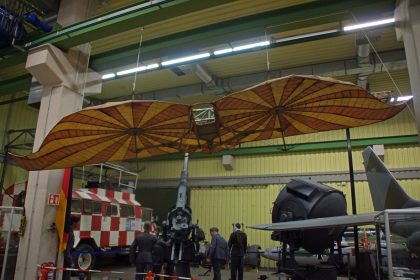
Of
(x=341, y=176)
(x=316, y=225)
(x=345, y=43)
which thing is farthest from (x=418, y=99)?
(x=341, y=176)

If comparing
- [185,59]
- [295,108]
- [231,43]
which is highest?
[231,43]

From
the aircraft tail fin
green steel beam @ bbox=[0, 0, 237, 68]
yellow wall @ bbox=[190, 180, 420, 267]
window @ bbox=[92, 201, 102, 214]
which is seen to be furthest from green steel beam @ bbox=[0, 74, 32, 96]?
yellow wall @ bbox=[190, 180, 420, 267]

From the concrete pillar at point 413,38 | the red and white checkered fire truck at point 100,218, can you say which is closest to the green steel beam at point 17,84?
the red and white checkered fire truck at point 100,218

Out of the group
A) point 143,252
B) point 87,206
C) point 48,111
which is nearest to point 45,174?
point 48,111

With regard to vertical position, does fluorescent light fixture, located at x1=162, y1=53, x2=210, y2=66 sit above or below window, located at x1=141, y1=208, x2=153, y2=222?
above

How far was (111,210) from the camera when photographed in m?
10.9

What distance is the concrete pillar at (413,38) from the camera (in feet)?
16.0

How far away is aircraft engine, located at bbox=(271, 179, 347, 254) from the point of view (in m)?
5.63

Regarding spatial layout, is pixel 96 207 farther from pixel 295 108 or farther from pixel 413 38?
pixel 413 38

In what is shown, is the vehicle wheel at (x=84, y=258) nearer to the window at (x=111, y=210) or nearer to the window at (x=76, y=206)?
the window at (x=76, y=206)

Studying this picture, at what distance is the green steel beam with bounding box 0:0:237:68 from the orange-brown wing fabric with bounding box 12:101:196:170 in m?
1.98

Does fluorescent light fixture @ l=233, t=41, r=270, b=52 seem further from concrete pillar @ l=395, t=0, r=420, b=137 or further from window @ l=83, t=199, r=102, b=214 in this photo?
window @ l=83, t=199, r=102, b=214

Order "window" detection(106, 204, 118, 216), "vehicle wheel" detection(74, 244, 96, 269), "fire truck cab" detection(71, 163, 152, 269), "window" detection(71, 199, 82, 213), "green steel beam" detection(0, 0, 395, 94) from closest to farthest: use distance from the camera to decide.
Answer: "green steel beam" detection(0, 0, 395, 94), "vehicle wheel" detection(74, 244, 96, 269), "window" detection(71, 199, 82, 213), "fire truck cab" detection(71, 163, 152, 269), "window" detection(106, 204, 118, 216)

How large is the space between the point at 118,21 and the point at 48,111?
2.56 meters
